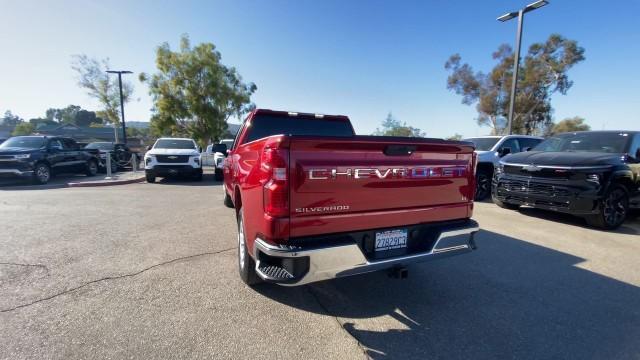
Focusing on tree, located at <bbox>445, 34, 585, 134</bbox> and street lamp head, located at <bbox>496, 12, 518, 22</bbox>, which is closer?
street lamp head, located at <bbox>496, 12, 518, 22</bbox>

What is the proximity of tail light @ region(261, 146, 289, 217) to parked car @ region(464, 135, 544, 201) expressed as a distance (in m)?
7.86

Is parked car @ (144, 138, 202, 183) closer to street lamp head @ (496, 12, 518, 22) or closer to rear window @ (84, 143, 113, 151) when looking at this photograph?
rear window @ (84, 143, 113, 151)

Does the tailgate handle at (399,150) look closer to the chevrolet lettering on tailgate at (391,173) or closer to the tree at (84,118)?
the chevrolet lettering on tailgate at (391,173)

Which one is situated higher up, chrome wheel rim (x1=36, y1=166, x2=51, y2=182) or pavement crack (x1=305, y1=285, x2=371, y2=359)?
chrome wheel rim (x1=36, y1=166, x2=51, y2=182)

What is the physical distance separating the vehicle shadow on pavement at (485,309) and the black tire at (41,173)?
12.5 metres

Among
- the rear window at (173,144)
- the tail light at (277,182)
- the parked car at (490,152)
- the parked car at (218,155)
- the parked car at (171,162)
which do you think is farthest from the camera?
the rear window at (173,144)

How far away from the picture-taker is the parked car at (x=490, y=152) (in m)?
8.59

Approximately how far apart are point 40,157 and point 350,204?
13.8 meters

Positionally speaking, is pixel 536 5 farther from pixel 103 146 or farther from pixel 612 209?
pixel 103 146

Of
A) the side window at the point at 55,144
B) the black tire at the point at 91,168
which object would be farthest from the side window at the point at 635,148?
the black tire at the point at 91,168

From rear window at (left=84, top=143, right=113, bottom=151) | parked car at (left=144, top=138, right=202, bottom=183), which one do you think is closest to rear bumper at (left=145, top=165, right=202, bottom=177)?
parked car at (left=144, top=138, right=202, bottom=183)

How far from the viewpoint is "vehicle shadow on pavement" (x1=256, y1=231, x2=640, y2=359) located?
2.31 meters

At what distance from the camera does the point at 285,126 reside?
193 inches

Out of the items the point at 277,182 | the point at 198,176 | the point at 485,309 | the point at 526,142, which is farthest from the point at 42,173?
the point at 526,142
